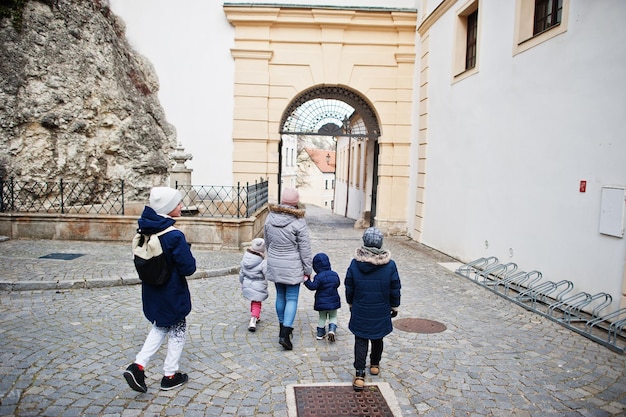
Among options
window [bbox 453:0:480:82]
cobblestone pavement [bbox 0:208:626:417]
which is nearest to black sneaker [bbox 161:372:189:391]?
cobblestone pavement [bbox 0:208:626:417]

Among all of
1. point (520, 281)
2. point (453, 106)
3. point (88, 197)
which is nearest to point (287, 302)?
point (520, 281)

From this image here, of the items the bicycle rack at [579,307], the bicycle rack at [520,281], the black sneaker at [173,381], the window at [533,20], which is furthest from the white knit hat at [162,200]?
the window at [533,20]

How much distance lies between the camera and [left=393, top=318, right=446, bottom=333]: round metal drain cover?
5750 millimetres

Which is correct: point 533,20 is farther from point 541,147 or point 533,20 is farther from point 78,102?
point 78,102

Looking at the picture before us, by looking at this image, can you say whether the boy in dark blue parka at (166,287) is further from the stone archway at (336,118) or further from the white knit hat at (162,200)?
the stone archway at (336,118)

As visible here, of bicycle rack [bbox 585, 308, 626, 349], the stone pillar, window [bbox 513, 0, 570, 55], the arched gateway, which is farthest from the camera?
the arched gateway

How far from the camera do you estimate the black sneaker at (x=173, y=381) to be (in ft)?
13.0

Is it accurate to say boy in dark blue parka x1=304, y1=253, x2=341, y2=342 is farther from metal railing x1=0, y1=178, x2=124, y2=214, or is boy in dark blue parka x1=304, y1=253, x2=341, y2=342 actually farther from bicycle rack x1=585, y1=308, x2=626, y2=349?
metal railing x1=0, y1=178, x2=124, y2=214

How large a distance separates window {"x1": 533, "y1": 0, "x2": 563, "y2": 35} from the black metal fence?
6.48m

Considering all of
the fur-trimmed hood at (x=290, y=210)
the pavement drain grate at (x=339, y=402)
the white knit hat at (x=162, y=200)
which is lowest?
the pavement drain grate at (x=339, y=402)

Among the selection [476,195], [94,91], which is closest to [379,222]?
[476,195]

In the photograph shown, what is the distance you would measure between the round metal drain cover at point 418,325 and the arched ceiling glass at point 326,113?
10.0m

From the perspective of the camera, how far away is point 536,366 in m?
4.70

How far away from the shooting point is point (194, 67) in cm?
1466
